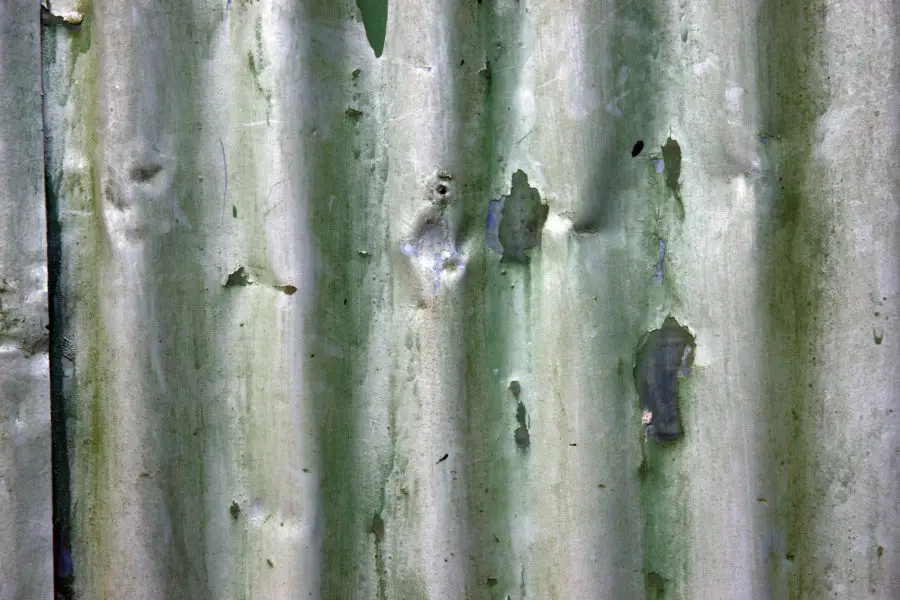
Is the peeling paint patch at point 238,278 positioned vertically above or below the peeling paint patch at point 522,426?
above

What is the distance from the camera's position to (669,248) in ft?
2.91

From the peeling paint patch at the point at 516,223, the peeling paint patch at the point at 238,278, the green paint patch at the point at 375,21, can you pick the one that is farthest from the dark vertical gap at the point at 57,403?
the peeling paint patch at the point at 516,223

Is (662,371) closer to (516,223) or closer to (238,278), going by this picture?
(516,223)

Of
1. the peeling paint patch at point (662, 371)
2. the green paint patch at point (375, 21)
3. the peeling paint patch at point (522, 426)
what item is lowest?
the peeling paint patch at point (522, 426)

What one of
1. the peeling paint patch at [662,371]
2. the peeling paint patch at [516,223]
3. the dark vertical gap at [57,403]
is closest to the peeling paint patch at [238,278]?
the dark vertical gap at [57,403]

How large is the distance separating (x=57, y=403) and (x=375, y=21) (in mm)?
718

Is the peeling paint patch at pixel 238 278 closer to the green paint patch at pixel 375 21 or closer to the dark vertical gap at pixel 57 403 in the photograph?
the dark vertical gap at pixel 57 403

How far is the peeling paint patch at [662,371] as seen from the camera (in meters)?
0.89

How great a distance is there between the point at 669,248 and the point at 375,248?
0.42 m

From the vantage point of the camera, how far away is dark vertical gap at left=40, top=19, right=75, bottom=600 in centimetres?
90

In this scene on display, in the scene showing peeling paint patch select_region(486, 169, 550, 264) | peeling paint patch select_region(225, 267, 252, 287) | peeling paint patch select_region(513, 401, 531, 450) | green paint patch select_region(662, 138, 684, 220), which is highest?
green paint patch select_region(662, 138, 684, 220)

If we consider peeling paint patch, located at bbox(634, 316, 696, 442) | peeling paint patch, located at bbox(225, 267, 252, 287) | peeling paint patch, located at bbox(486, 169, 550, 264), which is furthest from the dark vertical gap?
peeling paint patch, located at bbox(634, 316, 696, 442)

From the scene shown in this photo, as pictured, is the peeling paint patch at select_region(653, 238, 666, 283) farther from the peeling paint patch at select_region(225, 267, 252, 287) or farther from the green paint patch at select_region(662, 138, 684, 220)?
the peeling paint patch at select_region(225, 267, 252, 287)

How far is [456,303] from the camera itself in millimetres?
884
